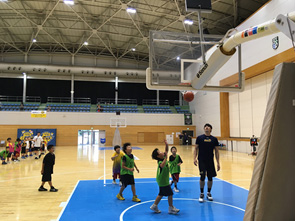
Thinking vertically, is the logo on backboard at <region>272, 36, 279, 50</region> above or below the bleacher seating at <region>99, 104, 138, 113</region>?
above

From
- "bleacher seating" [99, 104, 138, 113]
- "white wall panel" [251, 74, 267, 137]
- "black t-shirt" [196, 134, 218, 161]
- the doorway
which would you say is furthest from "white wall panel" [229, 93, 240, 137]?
"black t-shirt" [196, 134, 218, 161]

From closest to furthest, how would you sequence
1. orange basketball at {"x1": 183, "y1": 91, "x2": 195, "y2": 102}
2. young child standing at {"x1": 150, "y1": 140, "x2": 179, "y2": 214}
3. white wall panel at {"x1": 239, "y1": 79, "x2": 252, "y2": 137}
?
young child standing at {"x1": 150, "y1": 140, "x2": 179, "y2": 214}
orange basketball at {"x1": 183, "y1": 91, "x2": 195, "y2": 102}
white wall panel at {"x1": 239, "y1": 79, "x2": 252, "y2": 137}

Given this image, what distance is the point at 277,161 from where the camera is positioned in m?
1.59

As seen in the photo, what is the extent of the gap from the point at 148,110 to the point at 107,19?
11.5 m

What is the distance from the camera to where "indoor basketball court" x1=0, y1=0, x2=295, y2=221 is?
12.4 feet

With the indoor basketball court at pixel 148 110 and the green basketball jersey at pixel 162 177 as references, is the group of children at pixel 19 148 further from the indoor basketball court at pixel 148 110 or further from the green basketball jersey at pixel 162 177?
the green basketball jersey at pixel 162 177

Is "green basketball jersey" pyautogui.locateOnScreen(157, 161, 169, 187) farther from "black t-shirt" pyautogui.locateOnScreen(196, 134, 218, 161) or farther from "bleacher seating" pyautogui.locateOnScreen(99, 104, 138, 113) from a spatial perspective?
"bleacher seating" pyautogui.locateOnScreen(99, 104, 138, 113)

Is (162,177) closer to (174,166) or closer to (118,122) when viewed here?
(174,166)

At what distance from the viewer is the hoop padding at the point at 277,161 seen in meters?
1.55

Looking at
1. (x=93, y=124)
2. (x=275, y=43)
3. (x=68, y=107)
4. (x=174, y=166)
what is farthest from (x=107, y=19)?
(x=174, y=166)

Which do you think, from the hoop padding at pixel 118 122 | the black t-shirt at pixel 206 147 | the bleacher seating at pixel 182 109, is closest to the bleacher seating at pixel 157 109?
the bleacher seating at pixel 182 109

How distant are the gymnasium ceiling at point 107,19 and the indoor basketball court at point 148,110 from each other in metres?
0.13

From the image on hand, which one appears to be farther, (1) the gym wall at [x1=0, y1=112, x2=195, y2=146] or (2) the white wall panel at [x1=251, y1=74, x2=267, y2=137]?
(1) the gym wall at [x1=0, y1=112, x2=195, y2=146]

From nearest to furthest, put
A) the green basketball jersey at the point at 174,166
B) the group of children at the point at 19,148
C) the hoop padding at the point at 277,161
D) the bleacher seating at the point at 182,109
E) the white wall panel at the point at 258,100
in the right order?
1. the hoop padding at the point at 277,161
2. the green basketball jersey at the point at 174,166
3. the group of children at the point at 19,148
4. the white wall panel at the point at 258,100
5. the bleacher seating at the point at 182,109
